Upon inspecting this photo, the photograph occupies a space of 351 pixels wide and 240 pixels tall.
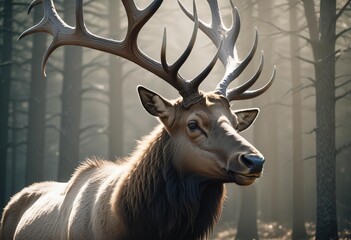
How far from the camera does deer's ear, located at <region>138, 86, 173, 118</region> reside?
5605 millimetres

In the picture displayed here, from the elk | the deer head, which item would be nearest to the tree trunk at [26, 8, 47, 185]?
the deer head

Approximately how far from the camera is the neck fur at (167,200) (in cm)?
542

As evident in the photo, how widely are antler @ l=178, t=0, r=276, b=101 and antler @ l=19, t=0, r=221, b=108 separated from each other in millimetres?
444

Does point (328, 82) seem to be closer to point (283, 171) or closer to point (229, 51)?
point (229, 51)

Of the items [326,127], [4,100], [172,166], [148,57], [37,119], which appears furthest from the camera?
[4,100]

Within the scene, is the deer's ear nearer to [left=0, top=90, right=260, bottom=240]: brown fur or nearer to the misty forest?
[left=0, top=90, right=260, bottom=240]: brown fur

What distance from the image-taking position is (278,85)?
27.8 m

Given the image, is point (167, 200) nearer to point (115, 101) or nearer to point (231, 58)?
point (231, 58)

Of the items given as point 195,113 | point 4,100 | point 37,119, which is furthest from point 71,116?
point 195,113

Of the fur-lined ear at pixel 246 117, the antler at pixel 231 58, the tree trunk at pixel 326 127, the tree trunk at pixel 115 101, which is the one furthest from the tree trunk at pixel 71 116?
the fur-lined ear at pixel 246 117

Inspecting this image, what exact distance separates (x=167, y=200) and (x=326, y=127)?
23.7ft

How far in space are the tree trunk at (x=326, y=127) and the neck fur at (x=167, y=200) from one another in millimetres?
6788

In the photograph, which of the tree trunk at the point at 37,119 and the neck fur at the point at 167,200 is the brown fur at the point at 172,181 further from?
the tree trunk at the point at 37,119

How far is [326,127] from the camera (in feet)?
38.4
